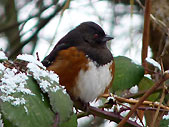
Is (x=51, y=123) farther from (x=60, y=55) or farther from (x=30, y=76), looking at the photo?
(x=60, y=55)

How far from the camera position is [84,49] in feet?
5.98

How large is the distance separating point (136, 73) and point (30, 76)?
0.59 meters

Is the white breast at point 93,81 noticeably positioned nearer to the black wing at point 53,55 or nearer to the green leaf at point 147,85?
the black wing at point 53,55

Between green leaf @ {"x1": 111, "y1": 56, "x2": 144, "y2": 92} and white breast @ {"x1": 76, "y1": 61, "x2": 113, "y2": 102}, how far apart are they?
385 millimetres

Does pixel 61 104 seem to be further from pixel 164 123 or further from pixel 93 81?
pixel 93 81

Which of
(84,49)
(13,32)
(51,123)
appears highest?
(51,123)

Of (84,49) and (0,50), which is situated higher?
(0,50)

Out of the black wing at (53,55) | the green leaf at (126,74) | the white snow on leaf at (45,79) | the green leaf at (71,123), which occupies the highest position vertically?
the white snow on leaf at (45,79)

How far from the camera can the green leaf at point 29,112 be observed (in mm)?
601

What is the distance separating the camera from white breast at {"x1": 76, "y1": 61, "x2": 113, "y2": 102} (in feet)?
5.53

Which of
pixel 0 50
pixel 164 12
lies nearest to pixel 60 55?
pixel 164 12

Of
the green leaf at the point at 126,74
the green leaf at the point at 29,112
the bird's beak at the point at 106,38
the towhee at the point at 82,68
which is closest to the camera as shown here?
the green leaf at the point at 29,112

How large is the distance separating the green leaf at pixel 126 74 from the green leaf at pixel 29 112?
1.98 ft

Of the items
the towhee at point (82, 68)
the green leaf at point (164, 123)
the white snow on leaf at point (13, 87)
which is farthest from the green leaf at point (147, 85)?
the white snow on leaf at point (13, 87)
